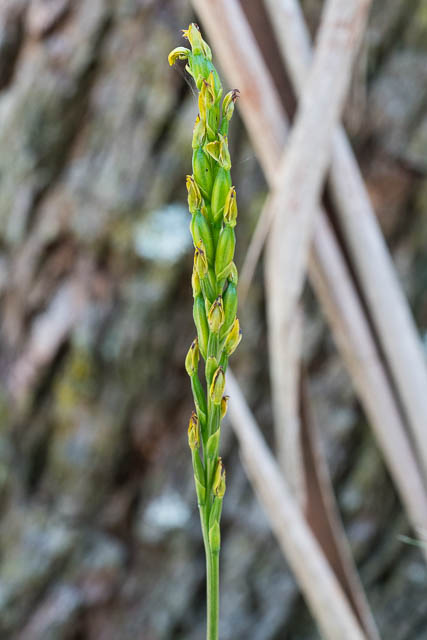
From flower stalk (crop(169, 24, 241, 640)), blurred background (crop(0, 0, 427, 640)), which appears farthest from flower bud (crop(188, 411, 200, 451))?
blurred background (crop(0, 0, 427, 640))

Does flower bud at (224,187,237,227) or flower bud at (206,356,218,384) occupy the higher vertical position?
flower bud at (224,187,237,227)

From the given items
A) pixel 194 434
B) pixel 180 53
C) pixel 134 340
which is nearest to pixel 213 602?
pixel 194 434

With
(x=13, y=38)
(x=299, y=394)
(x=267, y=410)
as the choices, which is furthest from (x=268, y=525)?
(x=13, y=38)

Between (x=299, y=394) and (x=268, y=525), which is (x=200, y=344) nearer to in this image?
(x=299, y=394)

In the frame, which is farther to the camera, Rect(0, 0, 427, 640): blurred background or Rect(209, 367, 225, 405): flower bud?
Rect(0, 0, 427, 640): blurred background

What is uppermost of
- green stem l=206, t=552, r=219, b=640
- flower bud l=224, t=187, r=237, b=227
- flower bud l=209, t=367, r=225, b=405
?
flower bud l=224, t=187, r=237, b=227

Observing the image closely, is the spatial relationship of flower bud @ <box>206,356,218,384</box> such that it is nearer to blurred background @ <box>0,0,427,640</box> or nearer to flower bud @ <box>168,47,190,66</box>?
flower bud @ <box>168,47,190,66</box>
